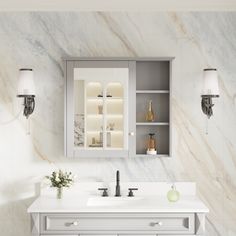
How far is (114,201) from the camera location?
405 cm

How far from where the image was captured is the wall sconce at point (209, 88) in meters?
4.02

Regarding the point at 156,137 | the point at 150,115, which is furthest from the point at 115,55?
the point at 156,137

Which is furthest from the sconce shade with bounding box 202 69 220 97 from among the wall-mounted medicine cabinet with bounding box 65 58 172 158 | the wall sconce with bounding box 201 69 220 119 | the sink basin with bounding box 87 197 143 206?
the sink basin with bounding box 87 197 143 206

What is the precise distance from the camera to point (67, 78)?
13.3 feet

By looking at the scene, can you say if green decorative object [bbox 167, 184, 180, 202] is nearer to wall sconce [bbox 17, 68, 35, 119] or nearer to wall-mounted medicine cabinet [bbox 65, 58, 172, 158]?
wall-mounted medicine cabinet [bbox 65, 58, 172, 158]

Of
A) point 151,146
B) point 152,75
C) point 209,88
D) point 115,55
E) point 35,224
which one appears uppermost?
point 115,55

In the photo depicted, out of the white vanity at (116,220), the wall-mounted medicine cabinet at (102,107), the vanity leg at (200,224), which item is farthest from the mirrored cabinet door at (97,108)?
the vanity leg at (200,224)

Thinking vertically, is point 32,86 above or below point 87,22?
below

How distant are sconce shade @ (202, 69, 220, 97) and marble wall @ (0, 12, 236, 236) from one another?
18 centimetres

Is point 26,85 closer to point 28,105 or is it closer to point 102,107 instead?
point 28,105

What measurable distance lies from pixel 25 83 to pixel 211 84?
62.7 inches

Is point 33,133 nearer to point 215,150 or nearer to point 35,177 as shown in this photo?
point 35,177

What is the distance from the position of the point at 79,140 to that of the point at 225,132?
1316 millimetres

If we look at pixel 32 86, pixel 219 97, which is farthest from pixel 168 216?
pixel 32 86
